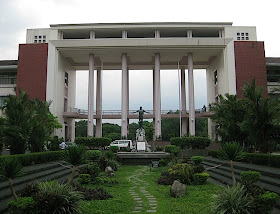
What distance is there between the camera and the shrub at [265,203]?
513cm

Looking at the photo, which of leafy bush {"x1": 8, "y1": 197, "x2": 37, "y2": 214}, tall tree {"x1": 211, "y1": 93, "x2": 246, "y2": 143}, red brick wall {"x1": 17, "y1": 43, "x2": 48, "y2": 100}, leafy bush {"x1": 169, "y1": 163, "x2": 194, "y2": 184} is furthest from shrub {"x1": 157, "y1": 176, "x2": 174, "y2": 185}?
red brick wall {"x1": 17, "y1": 43, "x2": 48, "y2": 100}

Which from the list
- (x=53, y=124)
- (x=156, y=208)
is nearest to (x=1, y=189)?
(x=156, y=208)

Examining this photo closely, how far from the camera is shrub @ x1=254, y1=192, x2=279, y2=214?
5.13 meters

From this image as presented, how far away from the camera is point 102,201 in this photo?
24.6 feet

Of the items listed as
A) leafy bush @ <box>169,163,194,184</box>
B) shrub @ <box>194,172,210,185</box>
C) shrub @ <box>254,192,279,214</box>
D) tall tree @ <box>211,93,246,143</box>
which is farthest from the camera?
tall tree @ <box>211,93,246,143</box>

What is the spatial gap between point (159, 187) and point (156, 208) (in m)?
3.04

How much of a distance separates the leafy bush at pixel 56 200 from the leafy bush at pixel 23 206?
5.2 inches

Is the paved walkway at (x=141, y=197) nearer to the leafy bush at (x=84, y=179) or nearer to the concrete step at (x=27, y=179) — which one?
the leafy bush at (x=84, y=179)

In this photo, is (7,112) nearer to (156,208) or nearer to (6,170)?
(6,170)

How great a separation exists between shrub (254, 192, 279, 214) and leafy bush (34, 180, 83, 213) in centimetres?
365

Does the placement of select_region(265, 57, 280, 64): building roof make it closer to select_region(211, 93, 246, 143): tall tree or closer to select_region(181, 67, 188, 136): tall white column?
select_region(181, 67, 188, 136): tall white column

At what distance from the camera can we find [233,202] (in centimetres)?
529

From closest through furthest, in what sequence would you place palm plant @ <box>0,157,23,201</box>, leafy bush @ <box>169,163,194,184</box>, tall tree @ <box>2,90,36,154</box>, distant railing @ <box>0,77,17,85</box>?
palm plant @ <box>0,157,23,201</box>
leafy bush @ <box>169,163,194,184</box>
tall tree @ <box>2,90,36,154</box>
distant railing @ <box>0,77,17,85</box>

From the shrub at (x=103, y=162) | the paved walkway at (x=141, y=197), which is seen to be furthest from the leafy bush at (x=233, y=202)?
the shrub at (x=103, y=162)
